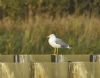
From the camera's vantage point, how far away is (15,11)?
15.5 metres

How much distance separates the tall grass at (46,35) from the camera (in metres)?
10.0

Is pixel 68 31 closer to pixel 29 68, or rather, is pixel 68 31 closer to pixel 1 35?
pixel 1 35

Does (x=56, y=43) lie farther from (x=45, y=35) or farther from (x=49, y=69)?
(x=49, y=69)

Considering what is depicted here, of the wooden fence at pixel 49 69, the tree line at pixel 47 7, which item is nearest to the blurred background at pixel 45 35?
the tree line at pixel 47 7

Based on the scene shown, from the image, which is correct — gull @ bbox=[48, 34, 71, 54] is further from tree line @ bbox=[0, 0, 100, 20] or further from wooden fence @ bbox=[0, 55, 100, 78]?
tree line @ bbox=[0, 0, 100, 20]

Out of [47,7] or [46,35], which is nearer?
[46,35]

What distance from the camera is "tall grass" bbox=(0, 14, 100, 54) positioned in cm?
1004

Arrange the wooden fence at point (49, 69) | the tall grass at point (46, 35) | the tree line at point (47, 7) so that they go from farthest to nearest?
the tree line at point (47, 7)
the tall grass at point (46, 35)
the wooden fence at point (49, 69)

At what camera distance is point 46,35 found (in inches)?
423

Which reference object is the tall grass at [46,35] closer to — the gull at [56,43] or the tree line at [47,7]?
the gull at [56,43]

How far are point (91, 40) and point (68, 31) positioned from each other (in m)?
0.73

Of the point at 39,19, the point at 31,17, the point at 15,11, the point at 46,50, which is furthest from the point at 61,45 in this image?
the point at 15,11

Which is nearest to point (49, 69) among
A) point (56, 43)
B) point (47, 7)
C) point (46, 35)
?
point (56, 43)

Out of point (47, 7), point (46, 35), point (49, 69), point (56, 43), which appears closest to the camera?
point (49, 69)
